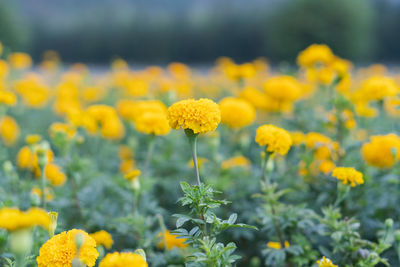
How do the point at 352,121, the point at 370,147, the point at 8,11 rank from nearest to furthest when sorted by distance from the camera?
the point at 370,147
the point at 352,121
the point at 8,11

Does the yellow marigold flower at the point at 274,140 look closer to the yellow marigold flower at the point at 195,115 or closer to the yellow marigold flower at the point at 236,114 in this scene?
the yellow marigold flower at the point at 195,115

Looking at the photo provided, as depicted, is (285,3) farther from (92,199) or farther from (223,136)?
(92,199)

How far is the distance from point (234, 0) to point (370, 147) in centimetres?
1707

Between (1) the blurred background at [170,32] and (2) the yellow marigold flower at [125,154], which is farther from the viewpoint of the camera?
(1) the blurred background at [170,32]

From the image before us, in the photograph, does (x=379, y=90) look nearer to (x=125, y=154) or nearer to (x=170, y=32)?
(x=125, y=154)

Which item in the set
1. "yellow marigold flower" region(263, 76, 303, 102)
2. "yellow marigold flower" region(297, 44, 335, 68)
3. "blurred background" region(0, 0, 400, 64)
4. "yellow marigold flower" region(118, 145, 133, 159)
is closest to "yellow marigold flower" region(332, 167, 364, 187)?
"yellow marigold flower" region(263, 76, 303, 102)

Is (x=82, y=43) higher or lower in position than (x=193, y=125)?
higher

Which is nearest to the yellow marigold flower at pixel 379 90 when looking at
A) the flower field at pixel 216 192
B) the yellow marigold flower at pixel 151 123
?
the flower field at pixel 216 192

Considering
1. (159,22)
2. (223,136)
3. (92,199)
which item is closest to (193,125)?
(92,199)

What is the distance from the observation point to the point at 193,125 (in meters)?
1.16

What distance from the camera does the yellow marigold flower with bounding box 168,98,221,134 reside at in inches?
45.4

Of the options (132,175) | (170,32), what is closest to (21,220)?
(132,175)

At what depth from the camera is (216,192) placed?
1119 millimetres

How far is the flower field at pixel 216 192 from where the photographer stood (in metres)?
1.11
